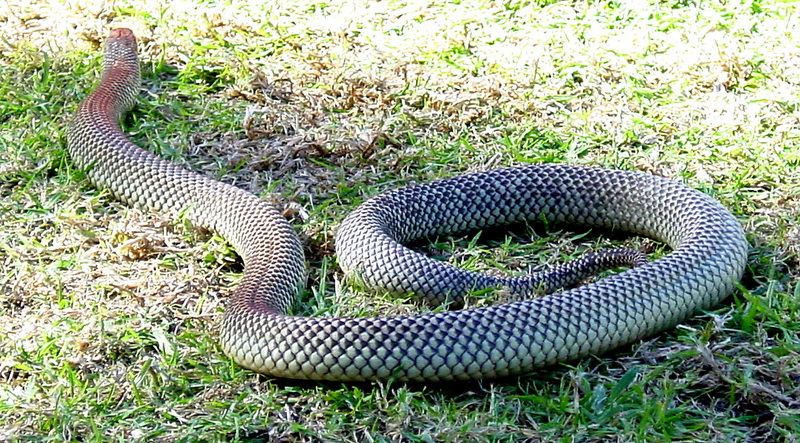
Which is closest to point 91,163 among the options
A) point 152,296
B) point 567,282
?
point 152,296

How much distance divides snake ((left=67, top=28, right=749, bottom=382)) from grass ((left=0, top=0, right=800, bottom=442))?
10 cm

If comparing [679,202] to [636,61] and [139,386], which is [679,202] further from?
[139,386]

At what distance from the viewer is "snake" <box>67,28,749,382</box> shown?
3869 millimetres

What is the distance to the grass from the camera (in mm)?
3807

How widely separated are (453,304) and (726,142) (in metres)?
2.27

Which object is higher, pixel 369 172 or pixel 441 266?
pixel 441 266

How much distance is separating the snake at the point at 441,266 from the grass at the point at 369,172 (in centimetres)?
10

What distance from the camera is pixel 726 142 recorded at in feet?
19.1

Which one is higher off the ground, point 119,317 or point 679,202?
point 679,202

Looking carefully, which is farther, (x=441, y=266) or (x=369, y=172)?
(x=369, y=172)

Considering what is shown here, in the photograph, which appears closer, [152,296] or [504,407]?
[504,407]

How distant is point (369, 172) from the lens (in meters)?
5.79

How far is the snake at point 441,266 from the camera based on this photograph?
3869 millimetres

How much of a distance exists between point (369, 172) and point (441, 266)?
1395 millimetres
